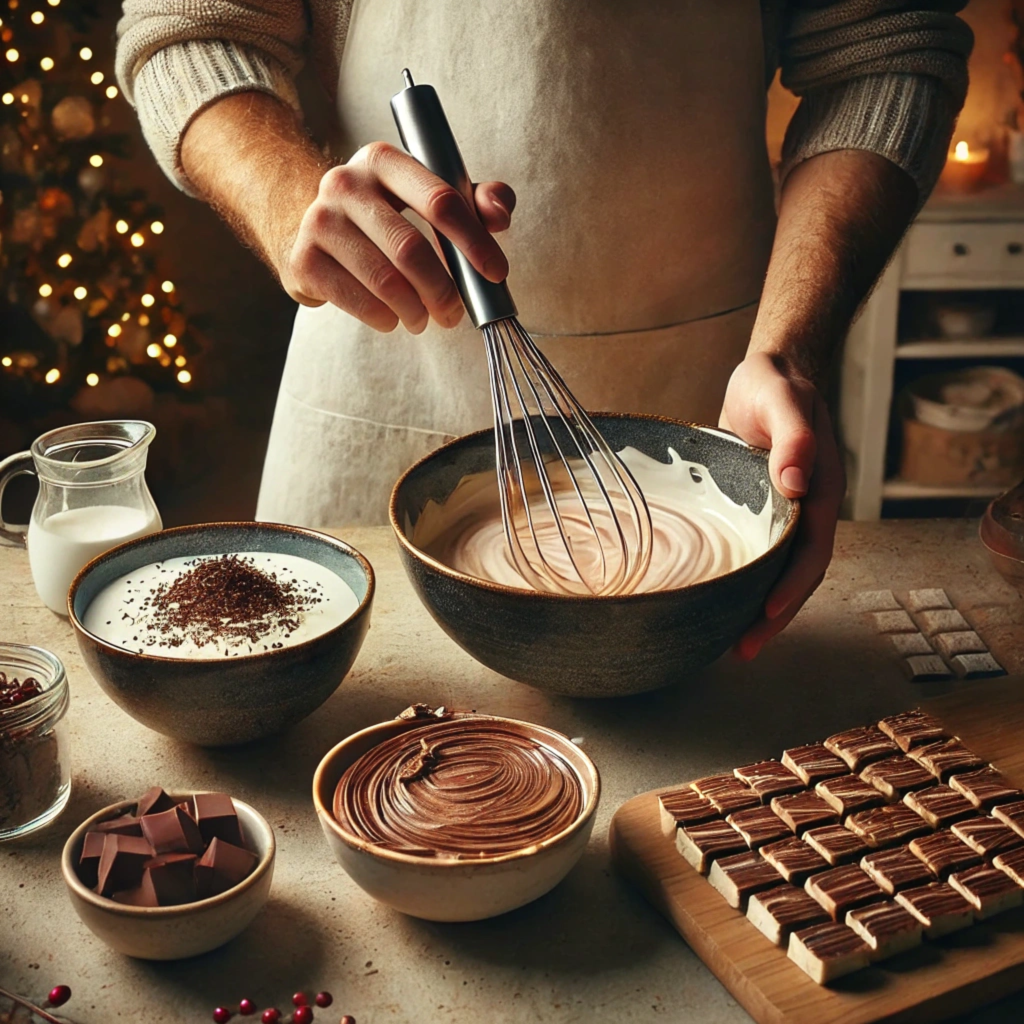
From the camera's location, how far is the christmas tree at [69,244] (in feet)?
8.39

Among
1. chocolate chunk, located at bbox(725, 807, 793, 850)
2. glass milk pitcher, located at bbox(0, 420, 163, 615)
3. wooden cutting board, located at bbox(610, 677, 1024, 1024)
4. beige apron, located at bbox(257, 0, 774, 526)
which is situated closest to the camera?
wooden cutting board, located at bbox(610, 677, 1024, 1024)

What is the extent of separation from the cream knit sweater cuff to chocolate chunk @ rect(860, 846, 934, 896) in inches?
41.9

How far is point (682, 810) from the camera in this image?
0.79 meters

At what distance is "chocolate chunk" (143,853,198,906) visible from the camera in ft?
2.28

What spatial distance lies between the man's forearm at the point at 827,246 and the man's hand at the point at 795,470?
156 millimetres

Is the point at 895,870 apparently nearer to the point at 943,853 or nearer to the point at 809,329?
the point at 943,853

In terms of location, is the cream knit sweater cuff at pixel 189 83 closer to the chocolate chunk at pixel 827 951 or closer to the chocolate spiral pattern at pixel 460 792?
the chocolate spiral pattern at pixel 460 792

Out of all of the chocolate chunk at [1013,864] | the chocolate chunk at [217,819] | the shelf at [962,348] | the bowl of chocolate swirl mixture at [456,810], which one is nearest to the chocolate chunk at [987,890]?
the chocolate chunk at [1013,864]

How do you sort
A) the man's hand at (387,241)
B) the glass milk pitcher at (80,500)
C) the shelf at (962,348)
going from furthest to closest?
the shelf at (962,348), the glass milk pitcher at (80,500), the man's hand at (387,241)

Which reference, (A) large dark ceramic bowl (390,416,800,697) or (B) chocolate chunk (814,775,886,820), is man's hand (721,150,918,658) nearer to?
(A) large dark ceramic bowl (390,416,800,697)

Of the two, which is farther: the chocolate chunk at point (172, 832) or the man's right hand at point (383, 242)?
the man's right hand at point (383, 242)

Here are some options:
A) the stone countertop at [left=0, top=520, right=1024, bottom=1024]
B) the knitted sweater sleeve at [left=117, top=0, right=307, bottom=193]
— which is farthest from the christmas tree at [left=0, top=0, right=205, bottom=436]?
the stone countertop at [left=0, top=520, right=1024, bottom=1024]

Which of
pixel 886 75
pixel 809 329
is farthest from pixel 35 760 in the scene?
pixel 886 75

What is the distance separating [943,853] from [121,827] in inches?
20.5
